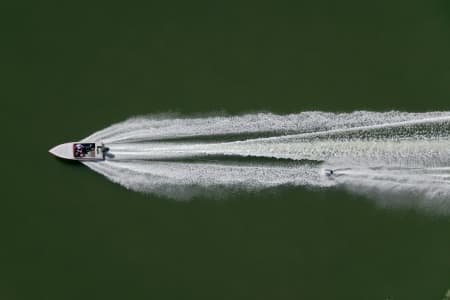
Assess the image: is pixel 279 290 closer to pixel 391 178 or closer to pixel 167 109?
pixel 391 178

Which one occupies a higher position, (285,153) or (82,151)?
(82,151)

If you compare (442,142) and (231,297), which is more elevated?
(442,142)

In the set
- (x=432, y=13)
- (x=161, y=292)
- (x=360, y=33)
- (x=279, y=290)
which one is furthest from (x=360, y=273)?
(x=432, y=13)
